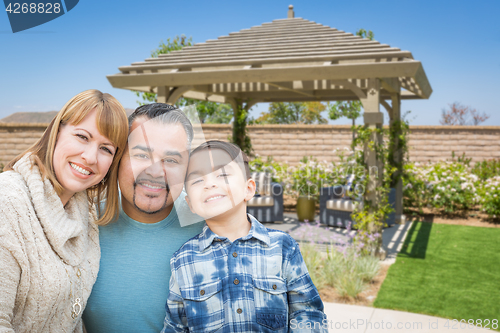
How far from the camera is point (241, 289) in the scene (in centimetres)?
129

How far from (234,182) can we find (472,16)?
115 feet

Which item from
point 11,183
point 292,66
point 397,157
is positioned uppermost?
point 292,66

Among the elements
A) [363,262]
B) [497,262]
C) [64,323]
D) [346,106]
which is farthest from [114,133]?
[346,106]

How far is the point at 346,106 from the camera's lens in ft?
50.4

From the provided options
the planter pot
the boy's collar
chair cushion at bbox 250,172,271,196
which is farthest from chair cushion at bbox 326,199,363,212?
the boy's collar

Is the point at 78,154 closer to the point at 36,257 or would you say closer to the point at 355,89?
the point at 36,257

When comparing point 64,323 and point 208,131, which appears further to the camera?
point 208,131

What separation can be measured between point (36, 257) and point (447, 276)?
4687 millimetres

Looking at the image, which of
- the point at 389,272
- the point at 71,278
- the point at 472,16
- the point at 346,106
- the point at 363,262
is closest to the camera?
the point at 71,278

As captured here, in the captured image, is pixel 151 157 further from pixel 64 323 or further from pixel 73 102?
pixel 64 323

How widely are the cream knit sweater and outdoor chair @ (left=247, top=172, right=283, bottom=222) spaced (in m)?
6.48
